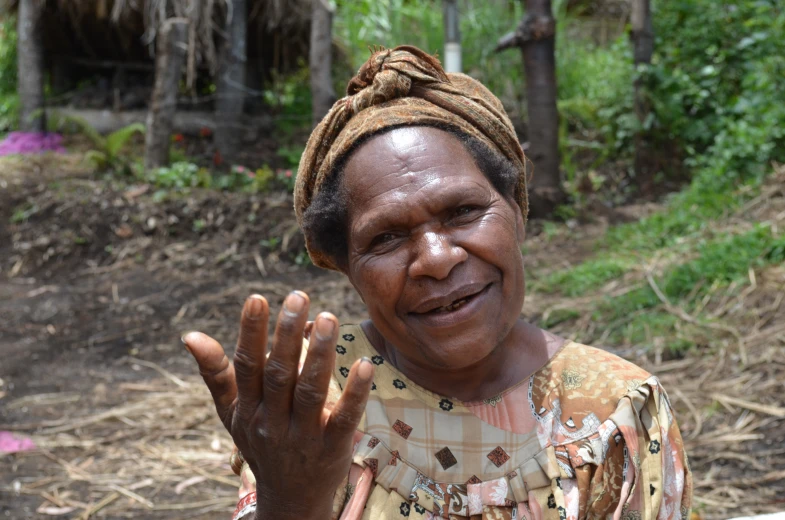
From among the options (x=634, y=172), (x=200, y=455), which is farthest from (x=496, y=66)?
(x=200, y=455)

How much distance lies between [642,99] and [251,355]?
7.98 metres

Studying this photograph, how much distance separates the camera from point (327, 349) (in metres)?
1.33

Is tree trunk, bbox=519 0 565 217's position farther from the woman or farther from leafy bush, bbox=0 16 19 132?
leafy bush, bbox=0 16 19 132

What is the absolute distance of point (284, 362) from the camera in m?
1.34

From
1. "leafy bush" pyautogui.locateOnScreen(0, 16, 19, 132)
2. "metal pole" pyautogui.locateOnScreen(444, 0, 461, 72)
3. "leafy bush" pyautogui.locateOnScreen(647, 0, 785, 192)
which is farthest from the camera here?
"leafy bush" pyautogui.locateOnScreen(0, 16, 19, 132)

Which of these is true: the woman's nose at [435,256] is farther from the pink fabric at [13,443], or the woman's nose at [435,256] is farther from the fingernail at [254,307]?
the pink fabric at [13,443]

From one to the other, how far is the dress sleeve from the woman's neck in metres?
0.25

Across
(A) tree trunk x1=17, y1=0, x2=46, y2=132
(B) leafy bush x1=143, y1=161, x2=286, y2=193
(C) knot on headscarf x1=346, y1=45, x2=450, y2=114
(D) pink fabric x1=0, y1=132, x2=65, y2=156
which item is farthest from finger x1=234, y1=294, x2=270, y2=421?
(A) tree trunk x1=17, y1=0, x2=46, y2=132

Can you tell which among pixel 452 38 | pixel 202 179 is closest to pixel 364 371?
pixel 452 38

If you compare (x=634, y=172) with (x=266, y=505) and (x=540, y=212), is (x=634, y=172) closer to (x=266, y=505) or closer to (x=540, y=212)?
(x=540, y=212)

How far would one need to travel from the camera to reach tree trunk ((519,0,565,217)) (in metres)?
6.95

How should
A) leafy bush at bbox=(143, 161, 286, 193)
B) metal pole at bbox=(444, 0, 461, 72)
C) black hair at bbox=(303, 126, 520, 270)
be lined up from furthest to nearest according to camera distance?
leafy bush at bbox=(143, 161, 286, 193) < metal pole at bbox=(444, 0, 461, 72) < black hair at bbox=(303, 126, 520, 270)

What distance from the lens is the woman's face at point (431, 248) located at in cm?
174

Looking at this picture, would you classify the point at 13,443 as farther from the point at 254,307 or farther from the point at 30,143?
the point at 30,143
